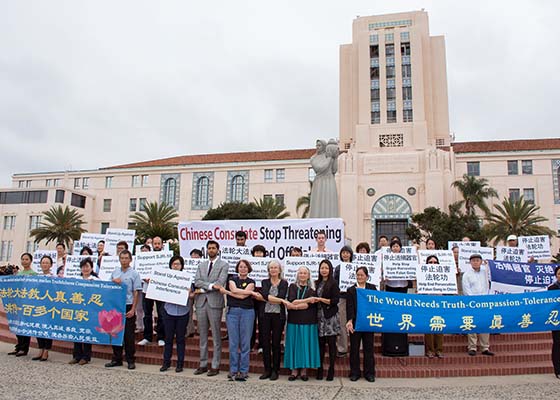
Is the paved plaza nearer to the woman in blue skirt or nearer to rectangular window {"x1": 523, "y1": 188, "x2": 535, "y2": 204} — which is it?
the woman in blue skirt

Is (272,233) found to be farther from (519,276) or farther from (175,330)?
(519,276)

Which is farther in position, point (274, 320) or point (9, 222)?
point (9, 222)

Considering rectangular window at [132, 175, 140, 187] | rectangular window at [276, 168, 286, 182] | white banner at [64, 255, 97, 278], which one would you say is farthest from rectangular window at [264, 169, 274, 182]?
white banner at [64, 255, 97, 278]

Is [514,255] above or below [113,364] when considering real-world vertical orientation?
above

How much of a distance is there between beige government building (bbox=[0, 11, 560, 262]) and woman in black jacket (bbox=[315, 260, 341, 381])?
37388 millimetres

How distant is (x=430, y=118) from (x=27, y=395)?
48.5 metres

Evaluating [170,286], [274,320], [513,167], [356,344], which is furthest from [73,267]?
[513,167]

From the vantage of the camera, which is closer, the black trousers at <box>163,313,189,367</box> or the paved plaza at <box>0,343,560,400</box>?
the paved plaza at <box>0,343,560,400</box>

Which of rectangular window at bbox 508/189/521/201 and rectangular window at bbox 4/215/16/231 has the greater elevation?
rectangular window at bbox 508/189/521/201

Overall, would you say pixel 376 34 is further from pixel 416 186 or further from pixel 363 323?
pixel 363 323

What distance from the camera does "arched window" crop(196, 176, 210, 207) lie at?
175 ft

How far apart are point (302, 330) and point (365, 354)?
45.2 inches

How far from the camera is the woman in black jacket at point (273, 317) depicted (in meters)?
7.05

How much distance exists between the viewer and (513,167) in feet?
153
